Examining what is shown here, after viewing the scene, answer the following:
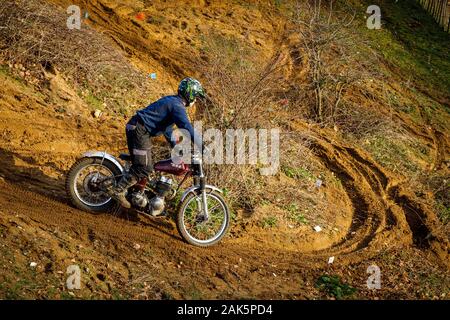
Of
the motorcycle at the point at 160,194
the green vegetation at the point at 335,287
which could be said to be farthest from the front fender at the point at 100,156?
the green vegetation at the point at 335,287

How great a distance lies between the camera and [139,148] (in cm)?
756

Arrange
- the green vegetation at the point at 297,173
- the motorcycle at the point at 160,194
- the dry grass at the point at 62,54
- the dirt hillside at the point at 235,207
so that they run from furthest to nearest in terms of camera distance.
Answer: the dry grass at the point at 62,54 < the green vegetation at the point at 297,173 < the motorcycle at the point at 160,194 < the dirt hillside at the point at 235,207

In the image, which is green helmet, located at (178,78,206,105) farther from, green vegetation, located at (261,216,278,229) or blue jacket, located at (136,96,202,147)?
green vegetation, located at (261,216,278,229)

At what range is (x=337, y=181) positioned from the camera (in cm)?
1147

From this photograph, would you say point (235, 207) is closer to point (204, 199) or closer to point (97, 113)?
point (204, 199)

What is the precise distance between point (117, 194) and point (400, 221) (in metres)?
5.58

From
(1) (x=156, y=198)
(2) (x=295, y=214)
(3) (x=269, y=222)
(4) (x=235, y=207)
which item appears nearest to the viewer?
(1) (x=156, y=198)

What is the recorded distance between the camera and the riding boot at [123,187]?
7.65 metres

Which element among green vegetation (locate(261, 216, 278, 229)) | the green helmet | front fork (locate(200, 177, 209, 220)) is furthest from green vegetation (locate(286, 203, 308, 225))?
the green helmet

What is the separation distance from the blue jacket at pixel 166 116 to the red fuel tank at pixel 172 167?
0.43m

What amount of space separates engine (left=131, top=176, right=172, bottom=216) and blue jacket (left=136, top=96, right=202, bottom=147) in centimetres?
71

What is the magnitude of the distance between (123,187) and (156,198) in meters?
0.48

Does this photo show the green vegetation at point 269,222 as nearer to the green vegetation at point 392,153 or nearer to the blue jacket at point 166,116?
the blue jacket at point 166,116

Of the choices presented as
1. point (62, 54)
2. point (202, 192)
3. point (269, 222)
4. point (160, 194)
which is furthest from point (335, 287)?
point (62, 54)
